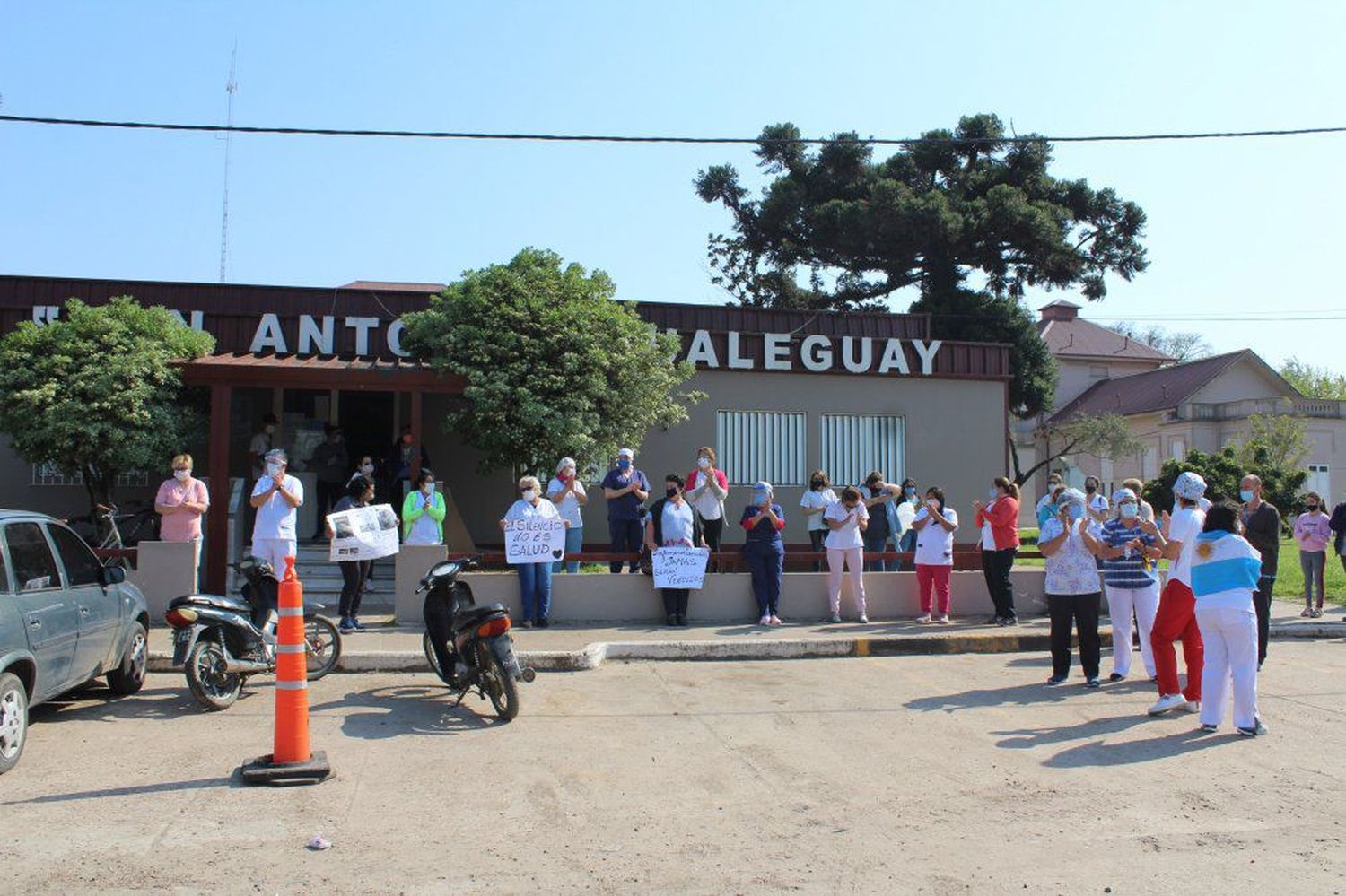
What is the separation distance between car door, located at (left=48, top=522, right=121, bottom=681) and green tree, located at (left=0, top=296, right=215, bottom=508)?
6469 mm

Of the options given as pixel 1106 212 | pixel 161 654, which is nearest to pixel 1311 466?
pixel 1106 212

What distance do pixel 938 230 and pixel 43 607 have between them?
34.4 metres

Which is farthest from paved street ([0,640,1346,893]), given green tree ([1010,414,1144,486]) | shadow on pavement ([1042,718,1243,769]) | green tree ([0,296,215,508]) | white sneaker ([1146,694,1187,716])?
green tree ([1010,414,1144,486])

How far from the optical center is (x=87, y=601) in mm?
8102

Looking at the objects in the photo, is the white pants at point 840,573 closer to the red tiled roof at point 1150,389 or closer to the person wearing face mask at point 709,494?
the person wearing face mask at point 709,494

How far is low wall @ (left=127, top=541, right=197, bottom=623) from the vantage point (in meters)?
12.4

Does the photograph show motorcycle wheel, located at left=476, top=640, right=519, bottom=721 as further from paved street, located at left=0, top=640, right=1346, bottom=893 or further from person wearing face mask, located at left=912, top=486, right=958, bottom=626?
person wearing face mask, located at left=912, top=486, right=958, bottom=626

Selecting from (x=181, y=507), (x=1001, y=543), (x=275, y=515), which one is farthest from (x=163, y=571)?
(x=1001, y=543)

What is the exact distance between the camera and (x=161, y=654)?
10.4m

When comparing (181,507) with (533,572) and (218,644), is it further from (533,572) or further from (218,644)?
(218,644)

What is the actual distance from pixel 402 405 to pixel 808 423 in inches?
279

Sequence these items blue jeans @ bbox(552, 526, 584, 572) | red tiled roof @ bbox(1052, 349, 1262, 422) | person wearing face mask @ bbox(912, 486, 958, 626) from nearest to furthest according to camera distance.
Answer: person wearing face mask @ bbox(912, 486, 958, 626) < blue jeans @ bbox(552, 526, 584, 572) < red tiled roof @ bbox(1052, 349, 1262, 422)

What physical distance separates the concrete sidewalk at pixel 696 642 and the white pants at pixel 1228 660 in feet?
12.8

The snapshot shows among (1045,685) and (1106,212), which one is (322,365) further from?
(1106,212)
